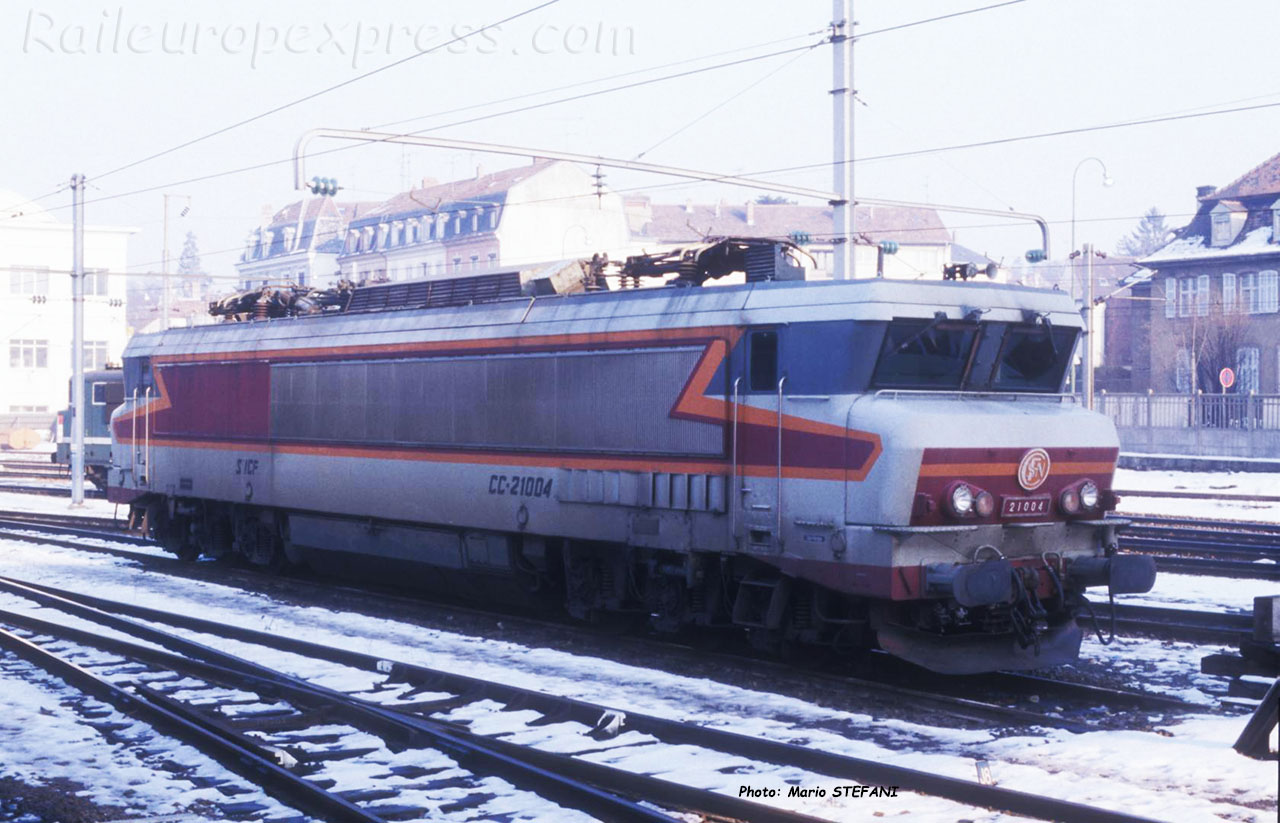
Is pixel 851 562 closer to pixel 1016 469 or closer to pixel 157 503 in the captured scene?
pixel 1016 469

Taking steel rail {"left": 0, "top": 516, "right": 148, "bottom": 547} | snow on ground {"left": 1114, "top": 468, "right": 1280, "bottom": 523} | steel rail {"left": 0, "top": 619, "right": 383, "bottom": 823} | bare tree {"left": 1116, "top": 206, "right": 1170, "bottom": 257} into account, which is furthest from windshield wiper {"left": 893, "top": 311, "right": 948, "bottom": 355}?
bare tree {"left": 1116, "top": 206, "right": 1170, "bottom": 257}

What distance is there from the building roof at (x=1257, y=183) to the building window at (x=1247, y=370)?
7.32 m

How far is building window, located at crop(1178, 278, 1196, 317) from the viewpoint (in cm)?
6278

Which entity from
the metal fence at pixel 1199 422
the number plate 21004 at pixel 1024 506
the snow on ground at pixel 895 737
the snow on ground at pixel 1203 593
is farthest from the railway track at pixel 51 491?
the metal fence at pixel 1199 422

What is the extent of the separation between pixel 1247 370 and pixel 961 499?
54.1m

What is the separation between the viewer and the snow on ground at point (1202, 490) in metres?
28.8

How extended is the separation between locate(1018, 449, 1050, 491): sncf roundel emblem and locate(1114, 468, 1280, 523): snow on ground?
1715 centimetres

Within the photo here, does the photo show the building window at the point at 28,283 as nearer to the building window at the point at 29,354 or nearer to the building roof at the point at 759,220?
the building window at the point at 29,354

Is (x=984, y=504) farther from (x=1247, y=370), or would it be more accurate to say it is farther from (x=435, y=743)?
(x=1247, y=370)

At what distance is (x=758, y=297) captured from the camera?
1237cm

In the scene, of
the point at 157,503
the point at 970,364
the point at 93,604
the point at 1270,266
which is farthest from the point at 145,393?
the point at 1270,266

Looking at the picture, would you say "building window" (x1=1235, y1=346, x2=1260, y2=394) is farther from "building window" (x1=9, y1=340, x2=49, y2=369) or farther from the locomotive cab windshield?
"building window" (x1=9, y1=340, x2=49, y2=369)

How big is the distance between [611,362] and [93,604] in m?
7.73

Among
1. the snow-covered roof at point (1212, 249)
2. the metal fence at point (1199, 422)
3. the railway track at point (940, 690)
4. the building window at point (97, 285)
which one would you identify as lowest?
the railway track at point (940, 690)
